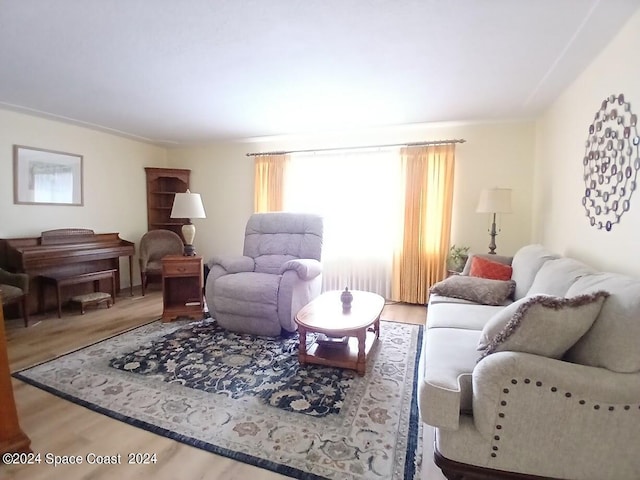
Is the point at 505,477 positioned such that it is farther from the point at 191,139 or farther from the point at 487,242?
the point at 191,139

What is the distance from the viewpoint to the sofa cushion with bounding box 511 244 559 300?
2.36 metres

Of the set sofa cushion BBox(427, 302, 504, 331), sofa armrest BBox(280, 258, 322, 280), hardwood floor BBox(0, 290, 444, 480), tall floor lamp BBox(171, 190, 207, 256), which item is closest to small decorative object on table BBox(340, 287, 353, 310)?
sofa armrest BBox(280, 258, 322, 280)

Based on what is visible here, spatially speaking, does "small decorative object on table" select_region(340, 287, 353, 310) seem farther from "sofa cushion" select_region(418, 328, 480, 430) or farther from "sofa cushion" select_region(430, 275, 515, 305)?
"sofa cushion" select_region(418, 328, 480, 430)

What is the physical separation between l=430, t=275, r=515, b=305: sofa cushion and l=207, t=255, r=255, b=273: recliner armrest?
6.32 ft

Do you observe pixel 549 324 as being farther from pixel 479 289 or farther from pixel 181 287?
pixel 181 287

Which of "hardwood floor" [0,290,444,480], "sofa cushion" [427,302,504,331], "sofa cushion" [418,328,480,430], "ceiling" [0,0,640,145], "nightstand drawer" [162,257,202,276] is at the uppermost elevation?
"ceiling" [0,0,640,145]

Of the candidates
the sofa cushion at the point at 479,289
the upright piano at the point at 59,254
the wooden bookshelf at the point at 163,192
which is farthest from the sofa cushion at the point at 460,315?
the wooden bookshelf at the point at 163,192

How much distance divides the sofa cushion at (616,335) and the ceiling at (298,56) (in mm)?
1465

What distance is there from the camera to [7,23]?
1.87 meters

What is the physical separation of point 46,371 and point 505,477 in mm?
2840

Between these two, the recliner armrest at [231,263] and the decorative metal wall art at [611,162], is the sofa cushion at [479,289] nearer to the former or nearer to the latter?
the decorative metal wall art at [611,162]

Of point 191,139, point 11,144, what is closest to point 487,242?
point 191,139

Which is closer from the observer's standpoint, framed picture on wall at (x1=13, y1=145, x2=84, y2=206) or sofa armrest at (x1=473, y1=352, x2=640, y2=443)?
sofa armrest at (x1=473, y1=352, x2=640, y2=443)

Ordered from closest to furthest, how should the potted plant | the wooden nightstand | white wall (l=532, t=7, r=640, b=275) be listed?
white wall (l=532, t=7, r=640, b=275)
the wooden nightstand
the potted plant
